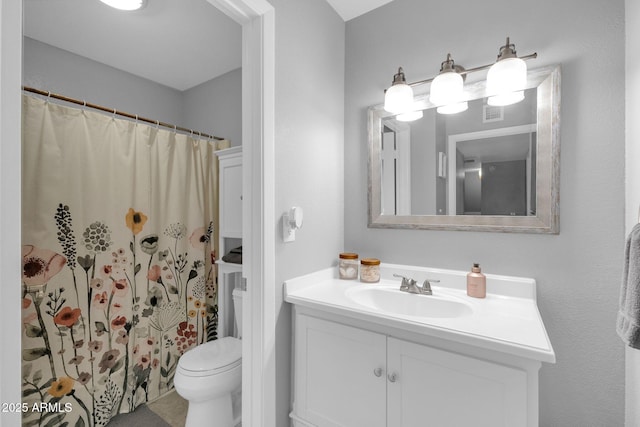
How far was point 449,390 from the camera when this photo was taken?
949mm

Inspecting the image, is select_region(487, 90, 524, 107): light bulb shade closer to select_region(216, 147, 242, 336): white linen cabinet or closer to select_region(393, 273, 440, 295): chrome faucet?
select_region(393, 273, 440, 295): chrome faucet

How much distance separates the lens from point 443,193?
1469mm

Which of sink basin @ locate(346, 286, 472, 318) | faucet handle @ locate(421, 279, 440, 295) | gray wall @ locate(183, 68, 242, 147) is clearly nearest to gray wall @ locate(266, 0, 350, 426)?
sink basin @ locate(346, 286, 472, 318)

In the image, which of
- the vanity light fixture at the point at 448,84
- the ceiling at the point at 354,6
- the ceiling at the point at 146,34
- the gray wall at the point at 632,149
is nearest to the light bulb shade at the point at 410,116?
the vanity light fixture at the point at 448,84

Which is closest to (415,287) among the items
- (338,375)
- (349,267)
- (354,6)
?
(349,267)

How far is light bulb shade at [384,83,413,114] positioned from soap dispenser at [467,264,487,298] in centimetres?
87

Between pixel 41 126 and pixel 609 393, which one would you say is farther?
pixel 41 126

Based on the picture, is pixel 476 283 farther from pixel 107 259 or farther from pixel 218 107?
pixel 218 107

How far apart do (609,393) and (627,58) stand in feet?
4.25

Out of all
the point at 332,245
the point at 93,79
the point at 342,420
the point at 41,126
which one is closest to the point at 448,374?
the point at 342,420

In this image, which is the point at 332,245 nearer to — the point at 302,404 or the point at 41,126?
the point at 302,404

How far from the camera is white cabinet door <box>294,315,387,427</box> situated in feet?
3.58

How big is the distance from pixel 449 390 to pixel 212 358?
1.26 m
